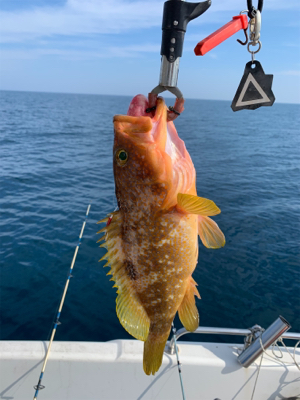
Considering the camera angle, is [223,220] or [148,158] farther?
[223,220]

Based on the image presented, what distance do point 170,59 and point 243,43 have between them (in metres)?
0.77

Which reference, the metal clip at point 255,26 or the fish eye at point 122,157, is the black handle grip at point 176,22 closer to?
the metal clip at point 255,26

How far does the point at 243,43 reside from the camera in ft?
6.74

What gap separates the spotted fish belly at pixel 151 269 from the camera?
2.15 m

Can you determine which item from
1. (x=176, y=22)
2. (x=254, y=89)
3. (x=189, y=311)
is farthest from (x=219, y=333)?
(x=176, y=22)

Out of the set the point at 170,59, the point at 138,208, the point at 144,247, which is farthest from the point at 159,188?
the point at 170,59

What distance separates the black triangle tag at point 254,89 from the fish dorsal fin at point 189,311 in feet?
4.69

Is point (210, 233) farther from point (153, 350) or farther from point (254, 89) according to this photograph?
point (254, 89)

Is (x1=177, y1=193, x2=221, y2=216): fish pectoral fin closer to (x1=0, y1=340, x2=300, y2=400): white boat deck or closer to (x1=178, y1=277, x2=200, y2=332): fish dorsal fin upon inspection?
(x1=178, y1=277, x2=200, y2=332): fish dorsal fin

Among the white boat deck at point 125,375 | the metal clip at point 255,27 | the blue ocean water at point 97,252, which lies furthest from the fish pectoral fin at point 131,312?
the blue ocean water at point 97,252

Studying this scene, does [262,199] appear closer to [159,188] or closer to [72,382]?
[72,382]

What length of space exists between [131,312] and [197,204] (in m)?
Answer: 0.95

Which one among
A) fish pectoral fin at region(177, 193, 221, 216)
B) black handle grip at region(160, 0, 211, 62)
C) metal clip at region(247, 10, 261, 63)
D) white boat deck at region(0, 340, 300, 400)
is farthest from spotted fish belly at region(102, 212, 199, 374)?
white boat deck at region(0, 340, 300, 400)

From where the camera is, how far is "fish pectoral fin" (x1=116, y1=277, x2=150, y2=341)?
216 centimetres
